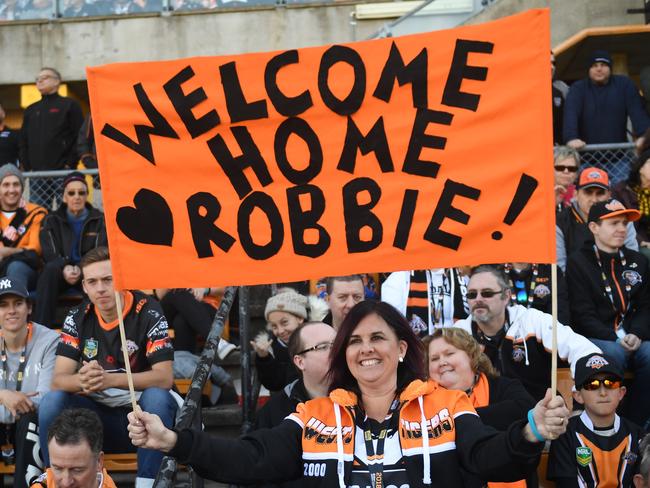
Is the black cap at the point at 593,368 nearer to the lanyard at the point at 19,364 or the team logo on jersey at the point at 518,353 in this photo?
the team logo on jersey at the point at 518,353

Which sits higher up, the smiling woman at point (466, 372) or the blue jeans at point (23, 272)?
the blue jeans at point (23, 272)

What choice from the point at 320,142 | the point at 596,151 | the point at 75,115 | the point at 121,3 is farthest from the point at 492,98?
the point at 121,3

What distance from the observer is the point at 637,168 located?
395 inches

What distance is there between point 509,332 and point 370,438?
10.4 ft

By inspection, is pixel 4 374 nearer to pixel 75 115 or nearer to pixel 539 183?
pixel 539 183

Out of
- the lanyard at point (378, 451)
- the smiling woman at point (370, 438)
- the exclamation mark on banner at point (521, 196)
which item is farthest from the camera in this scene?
the exclamation mark on banner at point (521, 196)

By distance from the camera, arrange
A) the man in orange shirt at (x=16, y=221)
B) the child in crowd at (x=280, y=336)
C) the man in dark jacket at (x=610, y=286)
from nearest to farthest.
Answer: the child in crowd at (x=280, y=336) < the man in dark jacket at (x=610, y=286) < the man in orange shirt at (x=16, y=221)

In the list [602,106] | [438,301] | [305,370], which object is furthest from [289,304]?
[602,106]

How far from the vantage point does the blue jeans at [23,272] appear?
9.72 meters

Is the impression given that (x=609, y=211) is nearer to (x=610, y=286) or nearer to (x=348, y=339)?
(x=610, y=286)

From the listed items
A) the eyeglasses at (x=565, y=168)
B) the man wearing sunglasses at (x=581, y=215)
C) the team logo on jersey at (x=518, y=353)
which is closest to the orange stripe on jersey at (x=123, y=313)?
the team logo on jersey at (x=518, y=353)

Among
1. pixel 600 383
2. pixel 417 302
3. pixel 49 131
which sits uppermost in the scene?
pixel 49 131

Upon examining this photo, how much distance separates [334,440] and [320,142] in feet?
4.35

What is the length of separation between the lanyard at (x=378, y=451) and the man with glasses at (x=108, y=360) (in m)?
2.55
